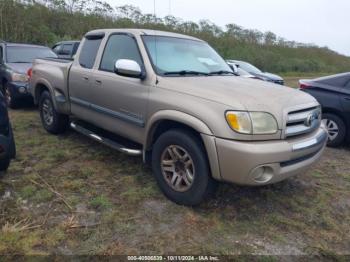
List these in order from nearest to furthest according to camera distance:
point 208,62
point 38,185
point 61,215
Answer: point 61,215 → point 38,185 → point 208,62

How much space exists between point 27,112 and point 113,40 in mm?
4060

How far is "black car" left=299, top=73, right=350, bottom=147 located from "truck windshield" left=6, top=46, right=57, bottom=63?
6.28m

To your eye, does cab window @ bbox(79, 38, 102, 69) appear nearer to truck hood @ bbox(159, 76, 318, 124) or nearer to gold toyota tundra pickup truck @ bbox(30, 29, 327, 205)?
gold toyota tundra pickup truck @ bbox(30, 29, 327, 205)

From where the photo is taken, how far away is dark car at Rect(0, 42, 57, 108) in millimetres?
7469

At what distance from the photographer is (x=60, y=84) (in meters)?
5.31

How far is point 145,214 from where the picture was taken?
11.1ft

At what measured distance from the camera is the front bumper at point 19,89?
7438 mm

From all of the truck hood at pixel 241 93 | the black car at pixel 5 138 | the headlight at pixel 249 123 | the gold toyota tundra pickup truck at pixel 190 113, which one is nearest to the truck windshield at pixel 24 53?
the gold toyota tundra pickup truck at pixel 190 113

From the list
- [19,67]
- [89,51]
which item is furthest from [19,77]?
[89,51]

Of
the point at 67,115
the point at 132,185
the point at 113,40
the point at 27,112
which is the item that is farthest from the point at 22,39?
the point at 132,185

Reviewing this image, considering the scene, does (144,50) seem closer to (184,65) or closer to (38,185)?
(184,65)

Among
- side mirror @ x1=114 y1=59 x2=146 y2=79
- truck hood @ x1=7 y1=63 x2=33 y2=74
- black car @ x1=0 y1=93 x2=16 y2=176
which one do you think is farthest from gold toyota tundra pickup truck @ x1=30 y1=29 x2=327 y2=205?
truck hood @ x1=7 y1=63 x2=33 y2=74

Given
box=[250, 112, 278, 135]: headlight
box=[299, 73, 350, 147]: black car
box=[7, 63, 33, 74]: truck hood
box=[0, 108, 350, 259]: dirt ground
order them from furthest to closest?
box=[7, 63, 33, 74]: truck hood
box=[299, 73, 350, 147]: black car
box=[250, 112, 278, 135]: headlight
box=[0, 108, 350, 259]: dirt ground

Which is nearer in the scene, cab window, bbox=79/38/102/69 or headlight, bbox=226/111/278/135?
headlight, bbox=226/111/278/135
